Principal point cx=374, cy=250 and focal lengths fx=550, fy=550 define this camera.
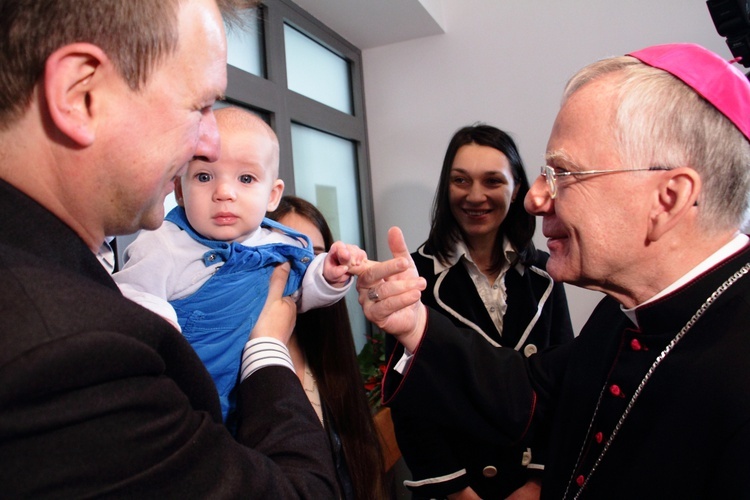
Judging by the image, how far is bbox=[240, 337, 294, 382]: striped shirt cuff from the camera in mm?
1178

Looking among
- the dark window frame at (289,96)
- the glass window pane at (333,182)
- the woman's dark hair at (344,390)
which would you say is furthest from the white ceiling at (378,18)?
the woman's dark hair at (344,390)

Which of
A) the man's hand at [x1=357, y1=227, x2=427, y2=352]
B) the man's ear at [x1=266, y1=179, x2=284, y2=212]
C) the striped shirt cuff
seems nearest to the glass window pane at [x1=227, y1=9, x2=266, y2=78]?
the man's ear at [x1=266, y1=179, x2=284, y2=212]

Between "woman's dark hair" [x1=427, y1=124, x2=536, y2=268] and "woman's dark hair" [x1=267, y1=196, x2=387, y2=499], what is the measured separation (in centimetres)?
79

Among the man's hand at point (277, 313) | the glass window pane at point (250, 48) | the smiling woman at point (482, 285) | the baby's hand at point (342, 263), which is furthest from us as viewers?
the glass window pane at point (250, 48)

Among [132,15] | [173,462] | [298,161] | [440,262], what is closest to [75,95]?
[132,15]

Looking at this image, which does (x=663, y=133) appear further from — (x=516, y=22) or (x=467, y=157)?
(x=516, y=22)

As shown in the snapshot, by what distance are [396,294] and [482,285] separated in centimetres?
109

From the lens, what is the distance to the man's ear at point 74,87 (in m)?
0.70

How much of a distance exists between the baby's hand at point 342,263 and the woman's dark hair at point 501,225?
98cm

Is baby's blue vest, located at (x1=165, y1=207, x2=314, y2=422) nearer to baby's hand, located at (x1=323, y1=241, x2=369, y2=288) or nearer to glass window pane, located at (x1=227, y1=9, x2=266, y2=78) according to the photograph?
baby's hand, located at (x1=323, y1=241, x2=369, y2=288)

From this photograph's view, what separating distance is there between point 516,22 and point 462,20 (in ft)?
1.29

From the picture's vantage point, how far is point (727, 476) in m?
0.98

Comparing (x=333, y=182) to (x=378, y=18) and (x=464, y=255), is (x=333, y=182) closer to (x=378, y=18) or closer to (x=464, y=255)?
(x=378, y=18)

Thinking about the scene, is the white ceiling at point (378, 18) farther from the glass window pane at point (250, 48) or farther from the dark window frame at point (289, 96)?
the glass window pane at point (250, 48)
